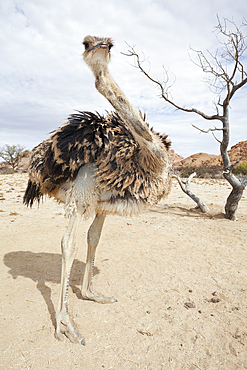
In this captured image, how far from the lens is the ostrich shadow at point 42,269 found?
11.1 feet

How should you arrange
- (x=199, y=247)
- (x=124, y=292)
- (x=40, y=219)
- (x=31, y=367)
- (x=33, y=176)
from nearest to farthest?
1. (x=31, y=367)
2. (x=33, y=176)
3. (x=124, y=292)
4. (x=199, y=247)
5. (x=40, y=219)

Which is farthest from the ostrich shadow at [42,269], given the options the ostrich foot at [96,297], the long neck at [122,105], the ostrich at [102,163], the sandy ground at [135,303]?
the long neck at [122,105]

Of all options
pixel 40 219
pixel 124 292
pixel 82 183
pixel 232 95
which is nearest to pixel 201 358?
pixel 124 292

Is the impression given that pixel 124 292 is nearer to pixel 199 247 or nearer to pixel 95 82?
pixel 199 247

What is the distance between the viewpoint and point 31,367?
202 centimetres

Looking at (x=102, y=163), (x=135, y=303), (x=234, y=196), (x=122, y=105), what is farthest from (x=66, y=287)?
(x=234, y=196)

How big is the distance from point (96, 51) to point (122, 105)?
23.7 inches

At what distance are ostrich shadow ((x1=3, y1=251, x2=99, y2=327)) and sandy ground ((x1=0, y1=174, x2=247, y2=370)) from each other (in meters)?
0.01

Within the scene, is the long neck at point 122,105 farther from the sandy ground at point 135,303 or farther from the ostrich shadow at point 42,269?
the ostrich shadow at point 42,269

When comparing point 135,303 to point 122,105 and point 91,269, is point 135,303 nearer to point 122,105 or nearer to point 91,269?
point 91,269

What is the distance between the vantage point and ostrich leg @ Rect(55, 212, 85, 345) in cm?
237

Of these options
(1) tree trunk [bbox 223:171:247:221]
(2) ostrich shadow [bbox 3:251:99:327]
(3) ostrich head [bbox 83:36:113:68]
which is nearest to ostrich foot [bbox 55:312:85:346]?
(2) ostrich shadow [bbox 3:251:99:327]

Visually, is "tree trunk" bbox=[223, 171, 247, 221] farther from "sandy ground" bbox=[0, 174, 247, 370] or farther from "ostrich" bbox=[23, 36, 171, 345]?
"ostrich" bbox=[23, 36, 171, 345]

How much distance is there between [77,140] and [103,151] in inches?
11.2
